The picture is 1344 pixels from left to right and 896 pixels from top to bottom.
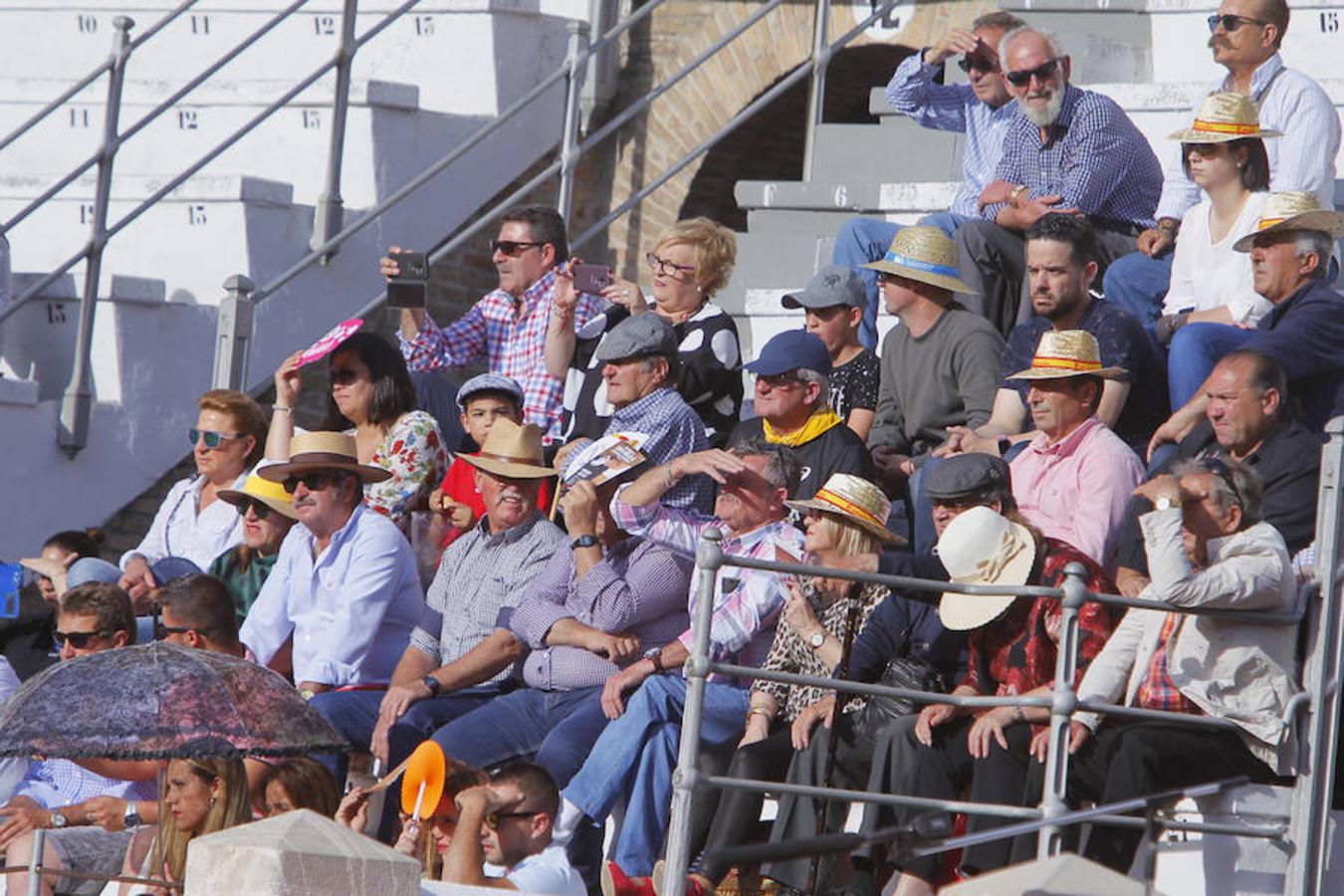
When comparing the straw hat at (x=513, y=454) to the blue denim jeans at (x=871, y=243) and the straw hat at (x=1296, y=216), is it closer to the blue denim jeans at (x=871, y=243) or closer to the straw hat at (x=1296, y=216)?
the blue denim jeans at (x=871, y=243)

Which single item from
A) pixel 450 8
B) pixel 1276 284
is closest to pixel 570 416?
pixel 1276 284

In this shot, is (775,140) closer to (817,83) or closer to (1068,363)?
(817,83)

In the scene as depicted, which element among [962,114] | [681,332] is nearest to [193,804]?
[681,332]

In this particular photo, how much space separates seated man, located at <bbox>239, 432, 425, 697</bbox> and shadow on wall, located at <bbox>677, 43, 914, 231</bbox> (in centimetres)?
552

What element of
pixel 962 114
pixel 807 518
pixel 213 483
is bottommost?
pixel 213 483

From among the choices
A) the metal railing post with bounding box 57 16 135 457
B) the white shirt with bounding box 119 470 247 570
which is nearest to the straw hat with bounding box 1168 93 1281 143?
the white shirt with bounding box 119 470 247 570

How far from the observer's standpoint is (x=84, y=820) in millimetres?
7293

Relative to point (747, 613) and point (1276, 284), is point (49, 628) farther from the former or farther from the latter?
point (1276, 284)

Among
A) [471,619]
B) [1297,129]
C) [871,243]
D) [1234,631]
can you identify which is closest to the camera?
[1234,631]

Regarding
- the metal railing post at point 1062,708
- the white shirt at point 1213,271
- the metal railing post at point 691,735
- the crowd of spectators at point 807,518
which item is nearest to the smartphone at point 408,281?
the crowd of spectators at point 807,518

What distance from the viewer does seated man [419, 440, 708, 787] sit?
23.6 feet

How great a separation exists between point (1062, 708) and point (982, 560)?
2.61 feet

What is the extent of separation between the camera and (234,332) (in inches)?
368

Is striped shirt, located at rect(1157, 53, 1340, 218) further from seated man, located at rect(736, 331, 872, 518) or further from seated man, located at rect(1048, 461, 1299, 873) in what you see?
seated man, located at rect(1048, 461, 1299, 873)
